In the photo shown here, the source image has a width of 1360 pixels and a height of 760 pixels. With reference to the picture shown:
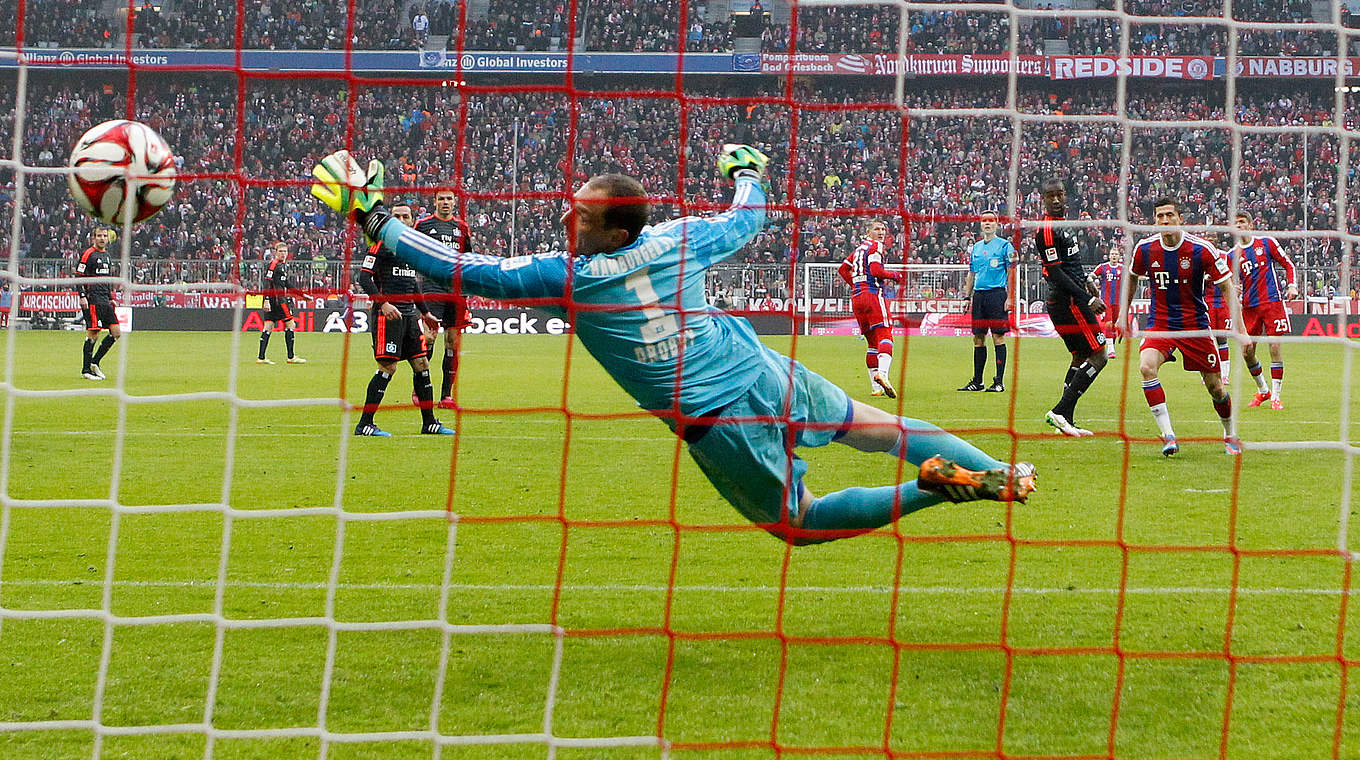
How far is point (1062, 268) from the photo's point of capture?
428 inches

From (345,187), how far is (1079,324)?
Result: 7.97m

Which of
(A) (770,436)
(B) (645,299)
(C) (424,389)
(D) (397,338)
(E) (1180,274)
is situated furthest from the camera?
(C) (424,389)

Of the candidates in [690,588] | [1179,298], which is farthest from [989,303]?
[690,588]

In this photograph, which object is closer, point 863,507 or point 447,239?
point 863,507

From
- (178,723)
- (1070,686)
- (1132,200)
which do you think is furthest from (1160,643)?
(1132,200)

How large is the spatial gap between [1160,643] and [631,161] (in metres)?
24.5

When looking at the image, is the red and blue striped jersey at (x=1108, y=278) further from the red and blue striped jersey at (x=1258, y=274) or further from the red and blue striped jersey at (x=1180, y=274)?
the red and blue striped jersey at (x=1180, y=274)

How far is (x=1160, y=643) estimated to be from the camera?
4789 mm

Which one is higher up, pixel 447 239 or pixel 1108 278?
pixel 1108 278

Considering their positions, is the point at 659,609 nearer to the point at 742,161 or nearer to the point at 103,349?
the point at 742,161

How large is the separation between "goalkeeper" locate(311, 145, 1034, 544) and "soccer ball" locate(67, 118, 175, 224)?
977 millimetres

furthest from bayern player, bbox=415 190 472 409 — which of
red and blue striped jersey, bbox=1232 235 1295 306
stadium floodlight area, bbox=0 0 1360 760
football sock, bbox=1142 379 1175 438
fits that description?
red and blue striped jersey, bbox=1232 235 1295 306

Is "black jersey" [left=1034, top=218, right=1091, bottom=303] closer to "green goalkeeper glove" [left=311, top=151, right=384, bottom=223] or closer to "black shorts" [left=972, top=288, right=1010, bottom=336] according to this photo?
"black shorts" [left=972, top=288, right=1010, bottom=336]

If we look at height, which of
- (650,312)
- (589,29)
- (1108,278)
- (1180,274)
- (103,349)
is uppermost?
(589,29)
